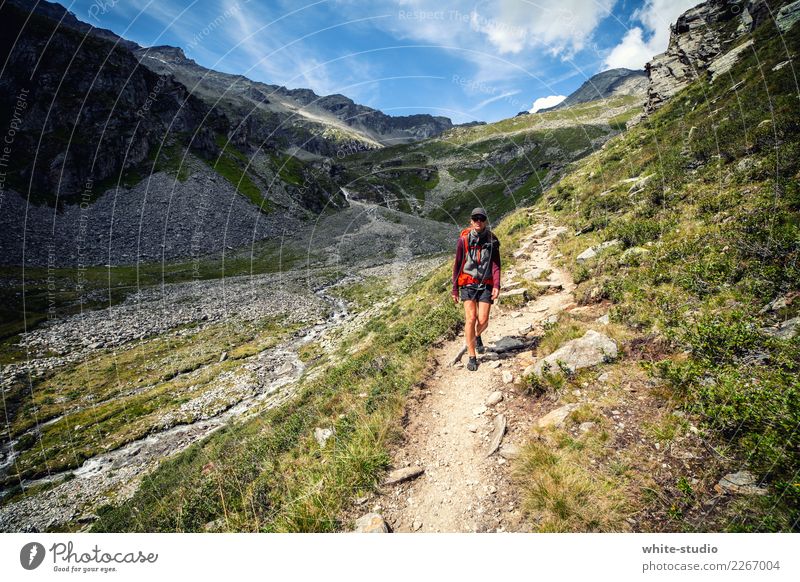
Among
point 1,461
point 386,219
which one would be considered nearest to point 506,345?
point 1,461

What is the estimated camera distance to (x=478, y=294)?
8430 mm

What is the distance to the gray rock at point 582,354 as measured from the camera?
6.70m

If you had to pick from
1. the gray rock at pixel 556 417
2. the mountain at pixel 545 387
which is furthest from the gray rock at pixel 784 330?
the gray rock at pixel 556 417

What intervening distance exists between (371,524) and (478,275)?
19.0ft

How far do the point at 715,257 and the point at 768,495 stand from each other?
6.90 metres

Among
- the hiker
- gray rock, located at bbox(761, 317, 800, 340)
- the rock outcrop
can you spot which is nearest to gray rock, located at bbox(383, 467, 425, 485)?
the hiker

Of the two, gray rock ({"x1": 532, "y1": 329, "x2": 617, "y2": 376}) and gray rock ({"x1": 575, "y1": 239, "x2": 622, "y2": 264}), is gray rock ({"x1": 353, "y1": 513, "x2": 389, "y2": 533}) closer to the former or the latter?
gray rock ({"x1": 532, "y1": 329, "x2": 617, "y2": 376})

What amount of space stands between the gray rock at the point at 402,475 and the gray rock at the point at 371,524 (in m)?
0.67

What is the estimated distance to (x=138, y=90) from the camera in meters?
88.2

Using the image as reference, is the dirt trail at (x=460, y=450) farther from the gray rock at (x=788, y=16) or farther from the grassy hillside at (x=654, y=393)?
the gray rock at (x=788, y=16)

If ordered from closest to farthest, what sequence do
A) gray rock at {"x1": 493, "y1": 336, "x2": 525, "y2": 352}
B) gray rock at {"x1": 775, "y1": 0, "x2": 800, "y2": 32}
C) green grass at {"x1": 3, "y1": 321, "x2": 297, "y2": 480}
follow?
1. gray rock at {"x1": 493, "y1": 336, "x2": 525, "y2": 352}
2. green grass at {"x1": 3, "y1": 321, "x2": 297, "y2": 480}
3. gray rock at {"x1": 775, "y1": 0, "x2": 800, "y2": 32}

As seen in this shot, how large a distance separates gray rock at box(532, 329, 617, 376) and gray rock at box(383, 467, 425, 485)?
3391 millimetres

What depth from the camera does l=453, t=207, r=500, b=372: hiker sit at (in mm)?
8289
